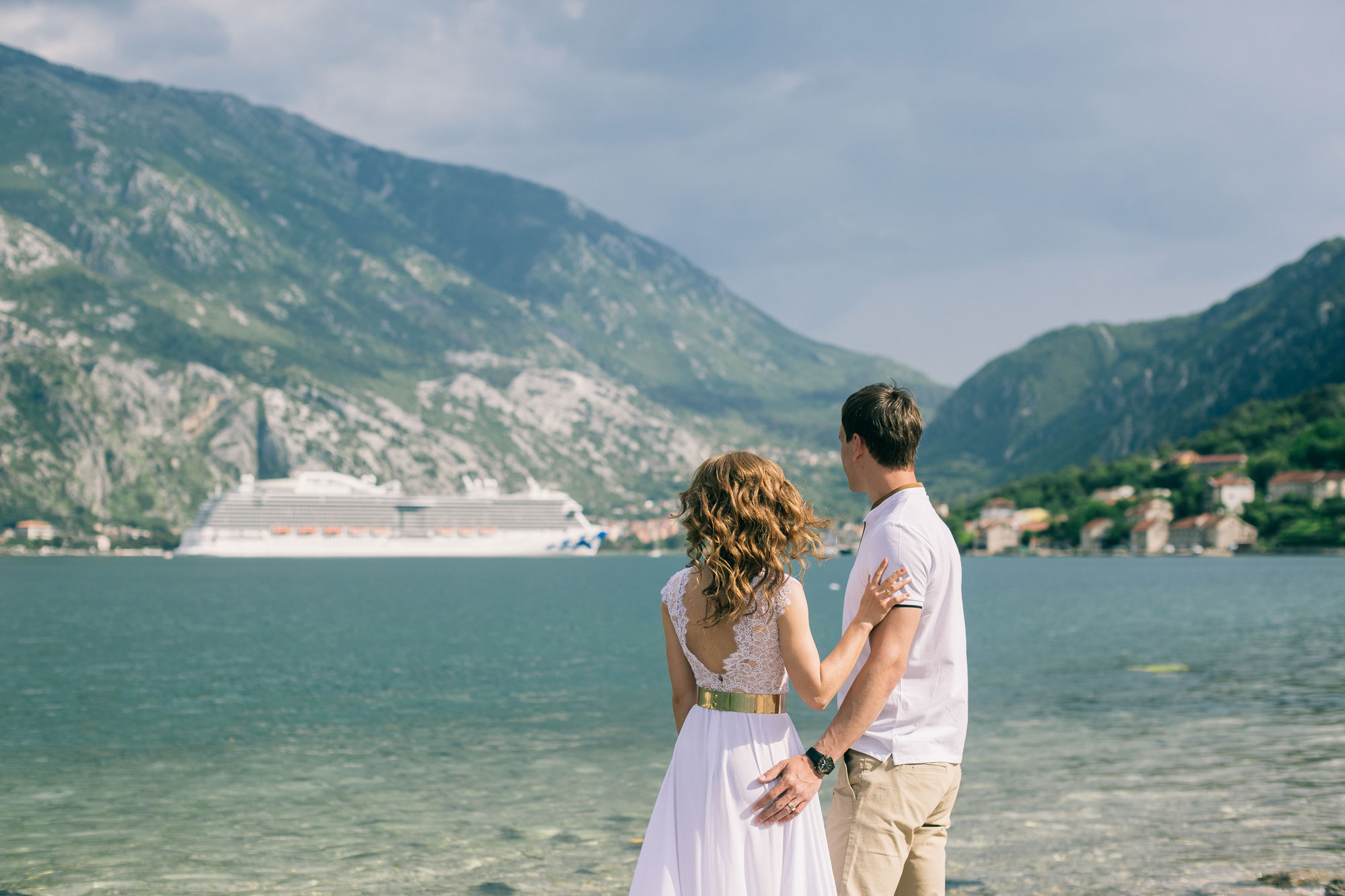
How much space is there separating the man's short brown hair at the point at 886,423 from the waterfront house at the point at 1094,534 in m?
183

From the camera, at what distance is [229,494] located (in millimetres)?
167125

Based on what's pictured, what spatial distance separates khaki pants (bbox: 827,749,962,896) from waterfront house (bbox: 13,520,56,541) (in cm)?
21592

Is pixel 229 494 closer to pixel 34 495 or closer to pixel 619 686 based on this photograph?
pixel 34 495

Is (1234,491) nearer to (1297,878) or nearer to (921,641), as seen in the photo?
(1297,878)

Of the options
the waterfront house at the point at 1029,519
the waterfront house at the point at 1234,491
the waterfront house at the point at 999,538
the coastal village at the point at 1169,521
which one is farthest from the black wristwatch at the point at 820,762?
the waterfront house at the point at 1029,519

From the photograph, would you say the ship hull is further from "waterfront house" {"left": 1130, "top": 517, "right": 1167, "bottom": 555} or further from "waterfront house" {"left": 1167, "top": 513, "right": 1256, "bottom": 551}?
"waterfront house" {"left": 1167, "top": 513, "right": 1256, "bottom": 551}

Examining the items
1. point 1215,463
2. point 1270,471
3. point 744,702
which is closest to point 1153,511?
point 1215,463

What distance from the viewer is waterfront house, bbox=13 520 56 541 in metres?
186

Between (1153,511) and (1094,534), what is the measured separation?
10.2 meters

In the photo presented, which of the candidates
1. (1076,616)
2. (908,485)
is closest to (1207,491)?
(1076,616)

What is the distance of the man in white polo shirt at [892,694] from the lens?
372 cm

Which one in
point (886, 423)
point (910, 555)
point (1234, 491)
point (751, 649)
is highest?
point (886, 423)

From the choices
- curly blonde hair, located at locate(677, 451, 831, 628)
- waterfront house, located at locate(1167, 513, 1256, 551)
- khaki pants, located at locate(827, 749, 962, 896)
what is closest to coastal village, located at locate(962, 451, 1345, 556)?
waterfront house, located at locate(1167, 513, 1256, 551)

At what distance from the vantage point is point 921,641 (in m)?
3.85
